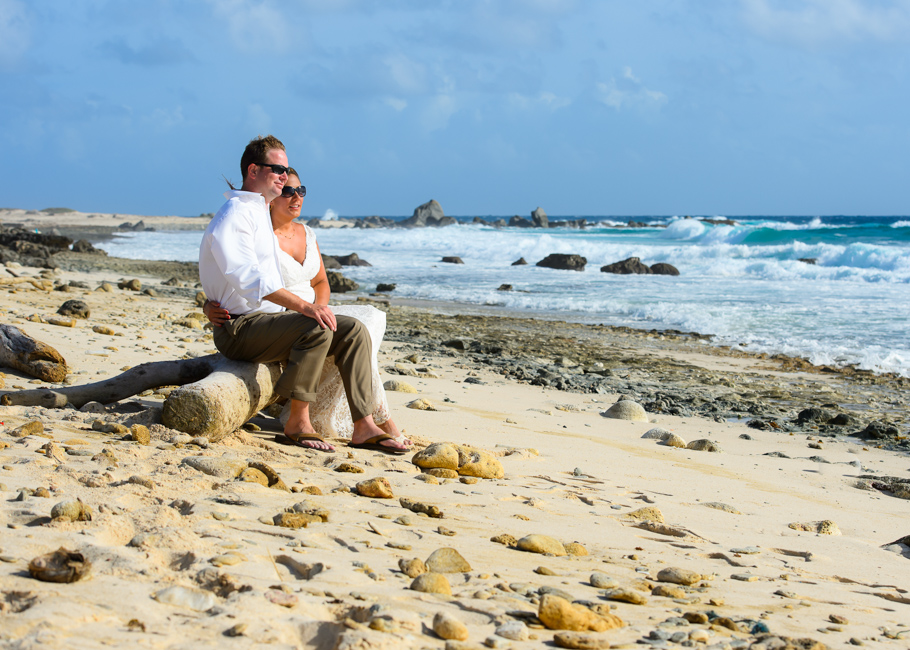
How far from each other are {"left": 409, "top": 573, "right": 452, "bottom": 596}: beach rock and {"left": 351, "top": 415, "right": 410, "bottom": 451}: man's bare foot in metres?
1.79

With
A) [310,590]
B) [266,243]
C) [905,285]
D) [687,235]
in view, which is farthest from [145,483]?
[687,235]

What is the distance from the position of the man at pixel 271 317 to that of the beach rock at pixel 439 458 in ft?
0.99

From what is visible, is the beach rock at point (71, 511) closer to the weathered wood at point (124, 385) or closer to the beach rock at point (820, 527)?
the weathered wood at point (124, 385)

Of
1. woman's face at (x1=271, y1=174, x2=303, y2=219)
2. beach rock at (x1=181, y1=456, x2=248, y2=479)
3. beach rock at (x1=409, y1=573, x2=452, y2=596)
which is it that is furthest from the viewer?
woman's face at (x1=271, y1=174, x2=303, y2=219)

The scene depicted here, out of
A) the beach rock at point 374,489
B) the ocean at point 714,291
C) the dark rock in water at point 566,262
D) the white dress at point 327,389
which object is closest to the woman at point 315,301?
the white dress at point 327,389

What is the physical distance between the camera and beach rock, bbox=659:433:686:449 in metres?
5.18

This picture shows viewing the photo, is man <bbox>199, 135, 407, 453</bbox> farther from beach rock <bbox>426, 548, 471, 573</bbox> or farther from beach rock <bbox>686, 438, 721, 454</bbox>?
beach rock <bbox>686, 438, 721, 454</bbox>

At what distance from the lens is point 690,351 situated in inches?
390

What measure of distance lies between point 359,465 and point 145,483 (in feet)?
3.73

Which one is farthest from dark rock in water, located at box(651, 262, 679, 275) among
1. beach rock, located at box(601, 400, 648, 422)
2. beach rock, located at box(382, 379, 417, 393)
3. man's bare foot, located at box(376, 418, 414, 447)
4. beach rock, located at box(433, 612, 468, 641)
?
beach rock, located at box(433, 612, 468, 641)

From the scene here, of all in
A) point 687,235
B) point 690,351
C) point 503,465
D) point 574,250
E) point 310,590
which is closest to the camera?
point 310,590

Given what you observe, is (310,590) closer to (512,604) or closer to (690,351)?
(512,604)

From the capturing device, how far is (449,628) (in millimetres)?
2016

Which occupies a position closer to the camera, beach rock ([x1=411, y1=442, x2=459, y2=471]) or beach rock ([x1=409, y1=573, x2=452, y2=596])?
beach rock ([x1=409, y1=573, x2=452, y2=596])
